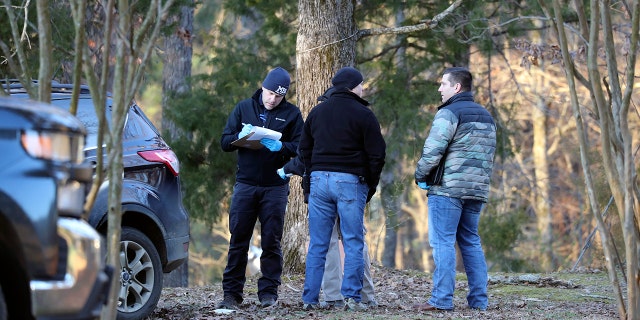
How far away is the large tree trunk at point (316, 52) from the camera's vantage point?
34.3 feet

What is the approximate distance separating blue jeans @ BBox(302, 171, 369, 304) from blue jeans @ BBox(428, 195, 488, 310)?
0.60 m

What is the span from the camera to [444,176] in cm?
754

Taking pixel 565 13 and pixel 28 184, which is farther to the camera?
pixel 565 13

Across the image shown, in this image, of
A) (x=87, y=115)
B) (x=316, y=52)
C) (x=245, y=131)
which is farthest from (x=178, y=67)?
(x=87, y=115)

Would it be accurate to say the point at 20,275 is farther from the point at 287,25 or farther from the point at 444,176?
the point at 287,25

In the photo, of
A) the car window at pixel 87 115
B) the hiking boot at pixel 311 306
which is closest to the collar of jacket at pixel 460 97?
the hiking boot at pixel 311 306

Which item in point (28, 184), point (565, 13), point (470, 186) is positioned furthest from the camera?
point (565, 13)

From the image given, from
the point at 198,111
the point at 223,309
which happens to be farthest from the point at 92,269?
the point at 198,111

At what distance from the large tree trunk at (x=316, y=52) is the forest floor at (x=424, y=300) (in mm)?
644

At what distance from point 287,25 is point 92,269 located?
11.6 metres

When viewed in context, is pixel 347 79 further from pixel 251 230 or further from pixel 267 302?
pixel 267 302

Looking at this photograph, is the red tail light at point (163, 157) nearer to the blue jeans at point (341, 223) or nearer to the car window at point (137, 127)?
the car window at point (137, 127)

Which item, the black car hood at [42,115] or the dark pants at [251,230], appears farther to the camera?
the dark pants at [251,230]

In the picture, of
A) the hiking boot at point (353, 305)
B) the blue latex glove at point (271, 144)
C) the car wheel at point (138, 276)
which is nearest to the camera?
the car wheel at point (138, 276)
